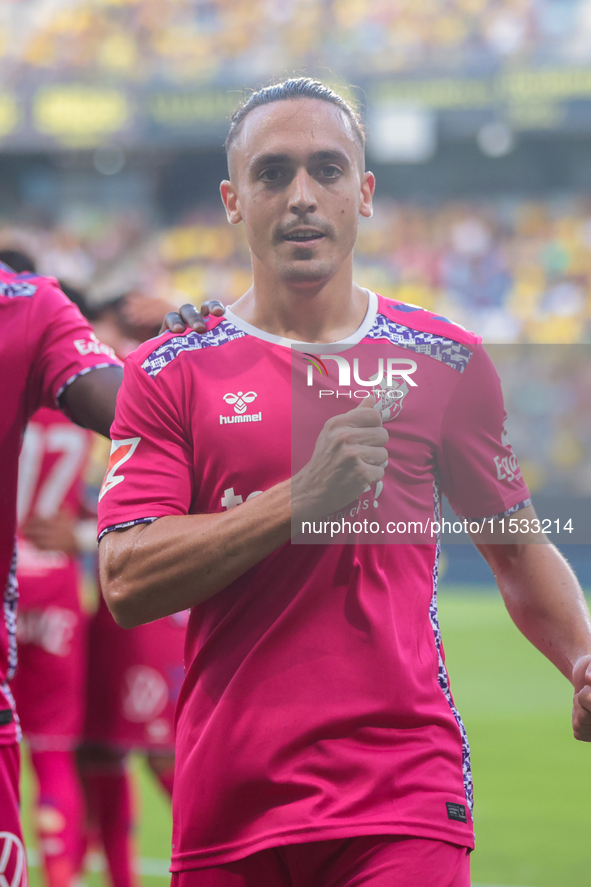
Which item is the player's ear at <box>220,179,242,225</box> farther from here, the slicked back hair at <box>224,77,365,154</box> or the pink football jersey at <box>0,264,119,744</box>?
the pink football jersey at <box>0,264,119,744</box>

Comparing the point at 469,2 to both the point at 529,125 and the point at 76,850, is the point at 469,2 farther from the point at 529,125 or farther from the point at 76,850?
the point at 76,850

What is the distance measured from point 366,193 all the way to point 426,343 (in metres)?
0.35

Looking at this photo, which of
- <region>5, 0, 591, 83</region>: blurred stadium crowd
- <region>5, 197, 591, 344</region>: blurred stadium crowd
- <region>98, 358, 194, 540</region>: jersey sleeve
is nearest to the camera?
<region>98, 358, 194, 540</region>: jersey sleeve

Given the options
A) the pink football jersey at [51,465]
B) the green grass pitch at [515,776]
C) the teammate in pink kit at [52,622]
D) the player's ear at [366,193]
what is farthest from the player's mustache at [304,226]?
the green grass pitch at [515,776]

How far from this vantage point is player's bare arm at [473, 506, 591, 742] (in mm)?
2014

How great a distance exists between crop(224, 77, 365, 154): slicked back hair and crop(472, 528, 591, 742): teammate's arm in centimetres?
85

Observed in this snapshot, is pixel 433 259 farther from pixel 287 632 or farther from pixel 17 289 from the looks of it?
pixel 287 632

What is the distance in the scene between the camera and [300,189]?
201 centimetres

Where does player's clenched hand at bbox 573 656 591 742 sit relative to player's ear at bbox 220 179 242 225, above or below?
below

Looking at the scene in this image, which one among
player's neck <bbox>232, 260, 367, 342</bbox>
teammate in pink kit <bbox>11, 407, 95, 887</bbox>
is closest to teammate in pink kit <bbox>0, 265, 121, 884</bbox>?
player's neck <bbox>232, 260, 367, 342</bbox>

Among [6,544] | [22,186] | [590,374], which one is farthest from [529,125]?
[6,544]

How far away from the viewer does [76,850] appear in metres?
3.99

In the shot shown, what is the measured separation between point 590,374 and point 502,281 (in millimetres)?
2642

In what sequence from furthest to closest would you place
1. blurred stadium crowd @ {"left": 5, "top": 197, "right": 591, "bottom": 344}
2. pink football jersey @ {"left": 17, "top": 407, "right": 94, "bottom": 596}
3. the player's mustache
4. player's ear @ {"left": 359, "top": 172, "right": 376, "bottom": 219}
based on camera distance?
1. blurred stadium crowd @ {"left": 5, "top": 197, "right": 591, "bottom": 344}
2. pink football jersey @ {"left": 17, "top": 407, "right": 94, "bottom": 596}
3. player's ear @ {"left": 359, "top": 172, "right": 376, "bottom": 219}
4. the player's mustache
